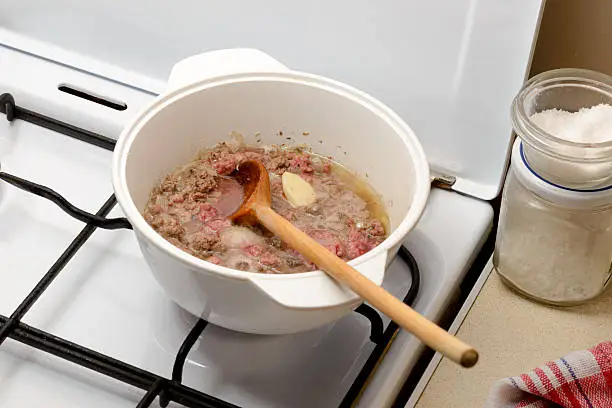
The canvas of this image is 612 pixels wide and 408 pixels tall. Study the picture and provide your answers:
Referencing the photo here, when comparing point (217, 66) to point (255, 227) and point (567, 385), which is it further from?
point (567, 385)

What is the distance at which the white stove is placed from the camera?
25.0 inches

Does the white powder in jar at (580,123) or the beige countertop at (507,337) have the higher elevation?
the white powder in jar at (580,123)

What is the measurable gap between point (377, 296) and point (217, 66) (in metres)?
0.27

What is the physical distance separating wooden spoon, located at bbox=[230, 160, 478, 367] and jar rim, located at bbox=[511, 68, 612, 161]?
17cm

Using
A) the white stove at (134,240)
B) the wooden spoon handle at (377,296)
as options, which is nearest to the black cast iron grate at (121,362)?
the white stove at (134,240)

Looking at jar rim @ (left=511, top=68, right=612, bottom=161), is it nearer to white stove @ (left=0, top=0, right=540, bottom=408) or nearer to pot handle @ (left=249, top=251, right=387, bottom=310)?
white stove @ (left=0, top=0, right=540, bottom=408)

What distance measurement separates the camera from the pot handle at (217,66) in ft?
2.25

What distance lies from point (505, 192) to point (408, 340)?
0.13 m

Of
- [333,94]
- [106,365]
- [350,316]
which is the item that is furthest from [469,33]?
[106,365]

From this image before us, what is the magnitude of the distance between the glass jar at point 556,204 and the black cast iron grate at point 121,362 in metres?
0.08

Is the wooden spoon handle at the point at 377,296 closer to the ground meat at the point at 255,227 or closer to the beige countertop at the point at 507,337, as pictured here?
the ground meat at the point at 255,227

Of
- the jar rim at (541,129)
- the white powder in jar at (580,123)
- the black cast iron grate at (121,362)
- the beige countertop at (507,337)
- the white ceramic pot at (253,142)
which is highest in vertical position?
the jar rim at (541,129)

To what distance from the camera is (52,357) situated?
25.5 inches

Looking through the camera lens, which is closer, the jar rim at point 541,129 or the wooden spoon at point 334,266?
the wooden spoon at point 334,266
